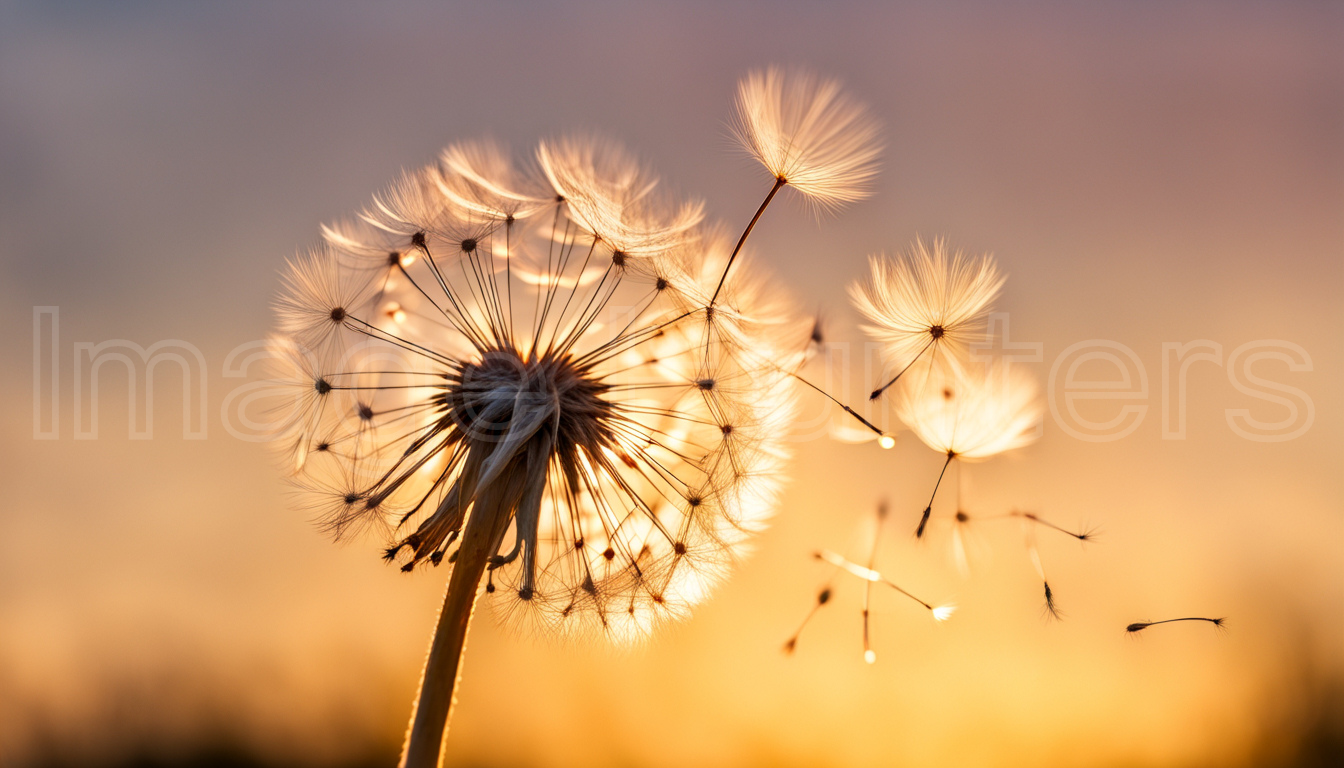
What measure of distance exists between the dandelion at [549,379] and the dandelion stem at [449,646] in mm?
35

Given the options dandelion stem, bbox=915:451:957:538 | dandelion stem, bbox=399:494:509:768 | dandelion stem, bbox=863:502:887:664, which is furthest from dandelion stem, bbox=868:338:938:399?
dandelion stem, bbox=399:494:509:768

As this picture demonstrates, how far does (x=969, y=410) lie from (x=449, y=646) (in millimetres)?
2748

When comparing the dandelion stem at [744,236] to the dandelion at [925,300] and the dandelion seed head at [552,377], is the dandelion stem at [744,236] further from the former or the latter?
the dandelion at [925,300]

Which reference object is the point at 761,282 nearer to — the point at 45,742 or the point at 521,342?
the point at 521,342

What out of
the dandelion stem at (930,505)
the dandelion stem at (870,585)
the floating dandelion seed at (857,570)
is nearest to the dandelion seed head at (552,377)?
the floating dandelion seed at (857,570)

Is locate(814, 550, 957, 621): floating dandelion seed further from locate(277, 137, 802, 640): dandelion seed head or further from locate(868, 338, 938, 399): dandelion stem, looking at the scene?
locate(868, 338, 938, 399): dandelion stem

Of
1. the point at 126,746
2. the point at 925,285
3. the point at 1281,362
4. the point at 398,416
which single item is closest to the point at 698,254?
the point at 925,285

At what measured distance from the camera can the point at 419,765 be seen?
9.37 feet

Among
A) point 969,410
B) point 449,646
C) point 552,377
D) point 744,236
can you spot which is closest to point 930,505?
point 969,410

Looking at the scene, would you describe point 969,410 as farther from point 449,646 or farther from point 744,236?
point 449,646

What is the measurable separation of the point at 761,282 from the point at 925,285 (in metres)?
0.84

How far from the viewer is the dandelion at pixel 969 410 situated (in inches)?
122

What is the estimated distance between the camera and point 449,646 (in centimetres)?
300

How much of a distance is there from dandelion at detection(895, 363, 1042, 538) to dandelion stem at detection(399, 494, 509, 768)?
2.10 meters
